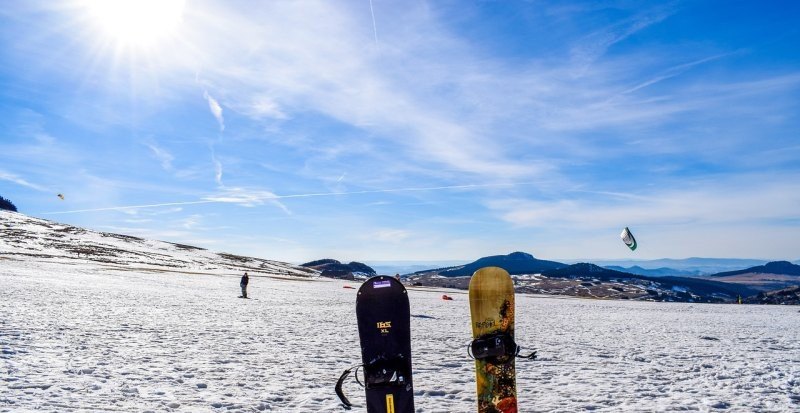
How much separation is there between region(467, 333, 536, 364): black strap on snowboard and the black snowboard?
1.05 metres

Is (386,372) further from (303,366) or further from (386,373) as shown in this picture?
(303,366)

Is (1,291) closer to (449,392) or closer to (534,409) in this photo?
(449,392)

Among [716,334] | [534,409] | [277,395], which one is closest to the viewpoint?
[534,409]

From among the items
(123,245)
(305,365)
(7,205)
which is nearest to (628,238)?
(305,365)

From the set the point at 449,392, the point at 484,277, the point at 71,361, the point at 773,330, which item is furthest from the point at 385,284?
the point at 773,330

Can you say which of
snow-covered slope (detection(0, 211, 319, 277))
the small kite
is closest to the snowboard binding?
the small kite

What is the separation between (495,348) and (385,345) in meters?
1.64

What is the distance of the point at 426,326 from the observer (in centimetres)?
1944

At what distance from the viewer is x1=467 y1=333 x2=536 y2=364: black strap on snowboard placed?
6785mm

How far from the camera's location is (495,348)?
6793mm

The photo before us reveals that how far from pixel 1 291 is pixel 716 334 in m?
32.1

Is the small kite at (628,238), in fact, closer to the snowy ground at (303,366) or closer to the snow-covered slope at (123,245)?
the snowy ground at (303,366)

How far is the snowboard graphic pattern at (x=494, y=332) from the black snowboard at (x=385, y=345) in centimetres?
114

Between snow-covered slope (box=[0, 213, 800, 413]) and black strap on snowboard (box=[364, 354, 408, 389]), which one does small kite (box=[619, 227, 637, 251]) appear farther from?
black strap on snowboard (box=[364, 354, 408, 389])
